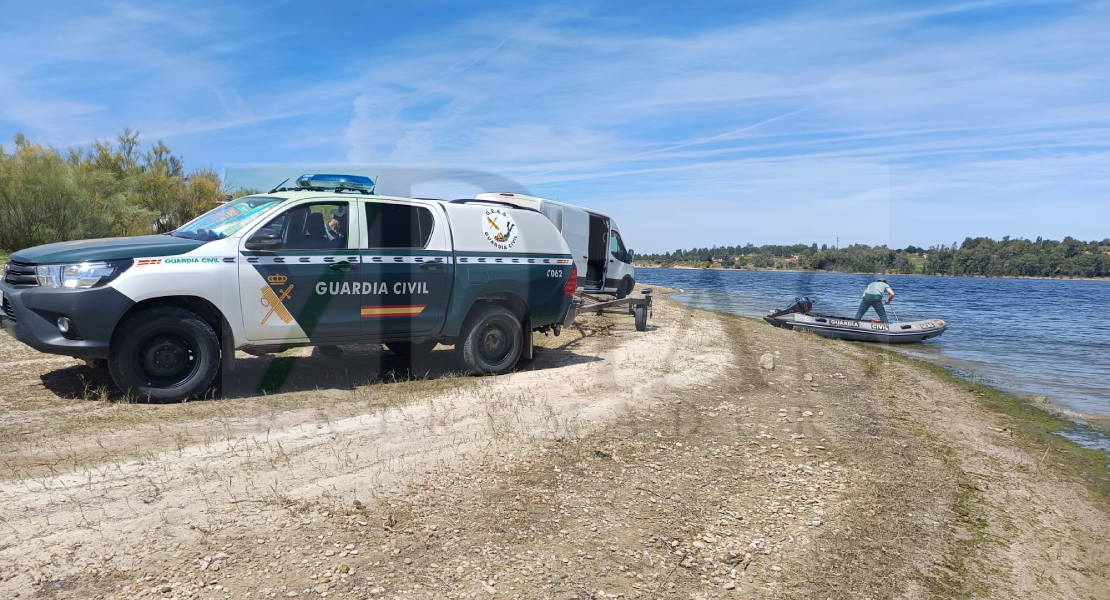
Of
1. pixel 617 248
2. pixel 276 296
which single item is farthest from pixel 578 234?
pixel 276 296

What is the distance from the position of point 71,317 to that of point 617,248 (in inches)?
551

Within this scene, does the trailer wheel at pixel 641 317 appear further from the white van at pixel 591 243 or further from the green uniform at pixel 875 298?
the green uniform at pixel 875 298

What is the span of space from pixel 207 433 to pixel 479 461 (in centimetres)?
233

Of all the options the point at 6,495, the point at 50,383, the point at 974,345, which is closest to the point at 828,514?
the point at 6,495

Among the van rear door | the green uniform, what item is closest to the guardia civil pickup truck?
the van rear door

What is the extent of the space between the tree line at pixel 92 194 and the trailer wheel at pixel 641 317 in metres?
12.0

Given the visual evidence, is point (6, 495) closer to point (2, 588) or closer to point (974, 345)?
point (2, 588)

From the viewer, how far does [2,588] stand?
3.24 meters

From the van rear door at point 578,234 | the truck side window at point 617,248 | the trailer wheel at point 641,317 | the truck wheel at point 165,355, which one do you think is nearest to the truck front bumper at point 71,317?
the truck wheel at point 165,355

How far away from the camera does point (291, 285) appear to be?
7.04m

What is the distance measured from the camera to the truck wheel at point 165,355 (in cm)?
629

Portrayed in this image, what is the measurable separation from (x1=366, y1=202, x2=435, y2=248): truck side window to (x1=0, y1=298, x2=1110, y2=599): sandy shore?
5.50 ft

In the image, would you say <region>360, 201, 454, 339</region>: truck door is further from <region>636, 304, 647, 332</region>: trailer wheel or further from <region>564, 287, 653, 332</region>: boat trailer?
<region>636, 304, 647, 332</region>: trailer wheel

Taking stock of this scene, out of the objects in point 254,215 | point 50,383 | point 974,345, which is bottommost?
point 974,345
